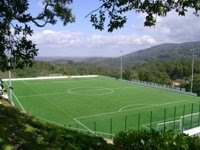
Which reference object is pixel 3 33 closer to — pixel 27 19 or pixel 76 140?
pixel 27 19

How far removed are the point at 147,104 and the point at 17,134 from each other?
1094 inches

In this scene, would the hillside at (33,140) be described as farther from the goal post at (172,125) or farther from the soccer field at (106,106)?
the goal post at (172,125)

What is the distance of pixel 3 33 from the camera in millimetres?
6379

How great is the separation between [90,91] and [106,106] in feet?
33.6

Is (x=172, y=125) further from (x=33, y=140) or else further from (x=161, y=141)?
(x=33, y=140)

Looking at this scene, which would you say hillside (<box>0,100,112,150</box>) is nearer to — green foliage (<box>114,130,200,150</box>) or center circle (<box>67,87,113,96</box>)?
green foliage (<box>114,130,200,150</box>)

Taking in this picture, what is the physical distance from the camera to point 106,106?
33.2m

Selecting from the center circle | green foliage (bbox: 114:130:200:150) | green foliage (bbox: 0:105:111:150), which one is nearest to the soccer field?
the center circle

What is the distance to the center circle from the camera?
41594 millimetres

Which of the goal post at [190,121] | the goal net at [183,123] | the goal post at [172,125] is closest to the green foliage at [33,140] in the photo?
the goal post at [172,125]

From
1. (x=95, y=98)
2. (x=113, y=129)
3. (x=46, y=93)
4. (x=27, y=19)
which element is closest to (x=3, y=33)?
(x=27, y=19)

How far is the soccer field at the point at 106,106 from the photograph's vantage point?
25734 mm

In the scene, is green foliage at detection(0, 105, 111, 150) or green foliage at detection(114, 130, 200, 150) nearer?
green foliage at detection(0, 105, 111, 150)

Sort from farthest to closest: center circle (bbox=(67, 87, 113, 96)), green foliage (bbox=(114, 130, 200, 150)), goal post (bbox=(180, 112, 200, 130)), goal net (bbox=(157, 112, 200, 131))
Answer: center circle (bbox=(67, 87, 113, 96)) → goal post (bbox=(180, 112, 200, 130)) → goal net (bbox=(157, 112, 200, 131)) → green foliage (bbox=(114, 130, 200, 150))
